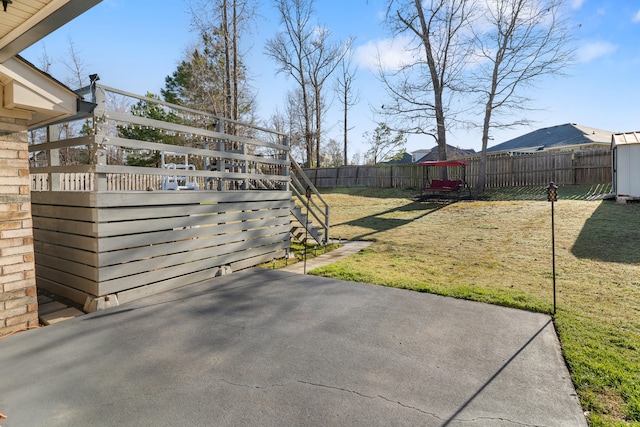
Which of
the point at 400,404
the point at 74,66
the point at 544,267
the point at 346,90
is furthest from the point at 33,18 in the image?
the point at 346,90

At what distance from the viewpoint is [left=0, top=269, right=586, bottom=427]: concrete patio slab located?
6.30ft

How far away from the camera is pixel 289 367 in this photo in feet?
7.99

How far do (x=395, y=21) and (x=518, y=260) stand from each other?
14822 mm

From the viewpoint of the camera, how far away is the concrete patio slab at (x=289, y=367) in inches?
75.6

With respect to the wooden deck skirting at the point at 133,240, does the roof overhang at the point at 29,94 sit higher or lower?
higher

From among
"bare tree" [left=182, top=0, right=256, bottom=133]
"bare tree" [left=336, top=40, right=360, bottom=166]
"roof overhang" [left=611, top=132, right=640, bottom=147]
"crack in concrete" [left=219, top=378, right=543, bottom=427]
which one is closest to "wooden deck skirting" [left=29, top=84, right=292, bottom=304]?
"crack in concrete" [left=219, top=378, right=543, bottom=427]

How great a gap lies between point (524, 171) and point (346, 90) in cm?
1805

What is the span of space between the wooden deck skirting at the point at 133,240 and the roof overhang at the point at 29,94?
0.90 metres

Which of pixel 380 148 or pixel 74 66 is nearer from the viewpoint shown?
pixel 74 66

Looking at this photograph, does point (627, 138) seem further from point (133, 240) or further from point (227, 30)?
point (227, 30)

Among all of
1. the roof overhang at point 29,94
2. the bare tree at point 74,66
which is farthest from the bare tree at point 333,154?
the roof overhang at point 29,94

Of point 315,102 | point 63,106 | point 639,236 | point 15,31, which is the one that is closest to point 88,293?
point 63,106

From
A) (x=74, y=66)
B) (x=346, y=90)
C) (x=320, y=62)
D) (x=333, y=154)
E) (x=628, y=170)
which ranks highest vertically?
(x=320, y=62)

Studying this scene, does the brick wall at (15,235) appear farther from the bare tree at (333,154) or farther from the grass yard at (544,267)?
the bare tree at (333,154)
